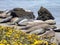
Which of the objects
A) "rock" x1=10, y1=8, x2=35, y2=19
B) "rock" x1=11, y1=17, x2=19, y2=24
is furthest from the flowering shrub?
"rock" x1=10, y1=8, x2=35, y2=19

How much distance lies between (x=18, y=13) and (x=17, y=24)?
191 cm

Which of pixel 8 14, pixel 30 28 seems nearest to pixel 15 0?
pixel 8 14

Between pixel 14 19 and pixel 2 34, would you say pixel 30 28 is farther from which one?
pixel 2 34

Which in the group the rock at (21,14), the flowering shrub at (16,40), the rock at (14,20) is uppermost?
the flowering shrub at (16,40)

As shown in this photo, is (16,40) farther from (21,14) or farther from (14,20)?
(21,14)

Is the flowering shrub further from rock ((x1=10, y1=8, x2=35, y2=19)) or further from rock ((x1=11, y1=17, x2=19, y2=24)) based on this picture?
rock ((x1=10, y1=8, x2=35, y2=19))

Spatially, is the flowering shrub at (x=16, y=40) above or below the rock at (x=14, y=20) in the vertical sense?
above

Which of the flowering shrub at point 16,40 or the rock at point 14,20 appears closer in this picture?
the flowering shrub at point 16,40

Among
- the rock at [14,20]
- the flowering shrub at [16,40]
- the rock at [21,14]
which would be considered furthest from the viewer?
the rock at [21,14]

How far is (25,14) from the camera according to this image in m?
11.9

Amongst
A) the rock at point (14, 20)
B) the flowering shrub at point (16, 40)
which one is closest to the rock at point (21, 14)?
the rock at point (14, 20)

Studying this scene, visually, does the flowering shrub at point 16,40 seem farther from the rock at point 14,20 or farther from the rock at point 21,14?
the rock at point 21,14

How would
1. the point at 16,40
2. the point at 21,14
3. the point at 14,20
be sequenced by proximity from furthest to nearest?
the point at 21,14
the point at 14,20
the point at 16,40

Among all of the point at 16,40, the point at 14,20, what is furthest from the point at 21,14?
the point at 16,40
